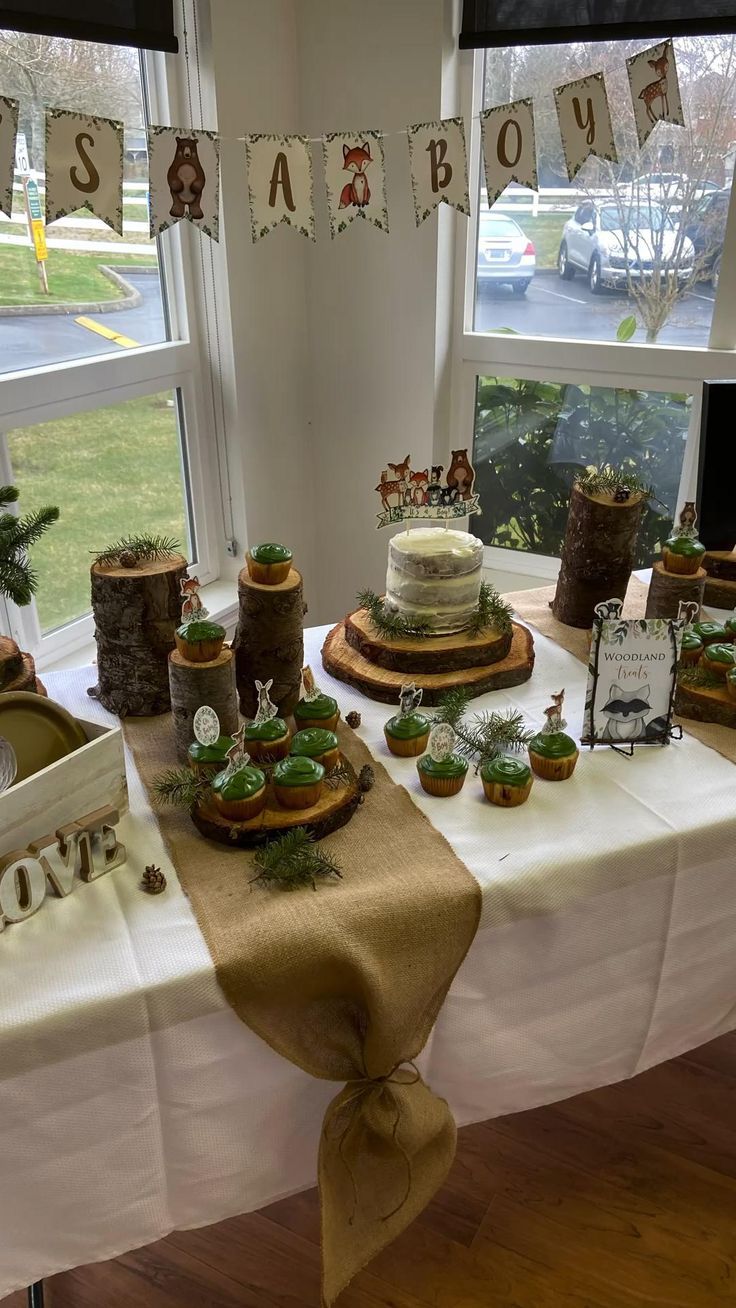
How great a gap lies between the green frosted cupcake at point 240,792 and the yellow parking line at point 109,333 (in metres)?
1.35

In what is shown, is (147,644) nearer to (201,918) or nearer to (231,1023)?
(201,918)

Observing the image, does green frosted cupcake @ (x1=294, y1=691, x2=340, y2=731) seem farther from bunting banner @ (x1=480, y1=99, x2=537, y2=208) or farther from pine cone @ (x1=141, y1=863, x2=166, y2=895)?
bunting banner @ (x1=480, y1=99, x2=537, y2=208)

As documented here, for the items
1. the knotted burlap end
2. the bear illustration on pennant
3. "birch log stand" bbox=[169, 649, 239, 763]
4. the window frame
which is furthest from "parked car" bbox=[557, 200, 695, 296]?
the knotted burlap end

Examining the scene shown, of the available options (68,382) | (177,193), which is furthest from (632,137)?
(68,382)

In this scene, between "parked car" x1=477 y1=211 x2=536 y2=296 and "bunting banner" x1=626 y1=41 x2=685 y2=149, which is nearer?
"bunting banner" x1=626 y1=41 x2=685 y2=149

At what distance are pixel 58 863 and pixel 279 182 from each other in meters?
1.25

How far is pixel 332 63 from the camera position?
228 cm

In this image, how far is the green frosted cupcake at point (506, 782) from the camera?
47.8 inches

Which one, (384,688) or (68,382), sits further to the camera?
(68,382)

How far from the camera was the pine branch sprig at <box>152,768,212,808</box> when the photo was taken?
3.79 ft

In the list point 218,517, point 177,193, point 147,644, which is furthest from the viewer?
point 218,517

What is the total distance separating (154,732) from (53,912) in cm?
38

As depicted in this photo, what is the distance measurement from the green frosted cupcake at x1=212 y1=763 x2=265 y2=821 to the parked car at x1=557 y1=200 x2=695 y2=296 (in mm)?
1768

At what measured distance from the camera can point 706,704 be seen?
1409 millimetres
